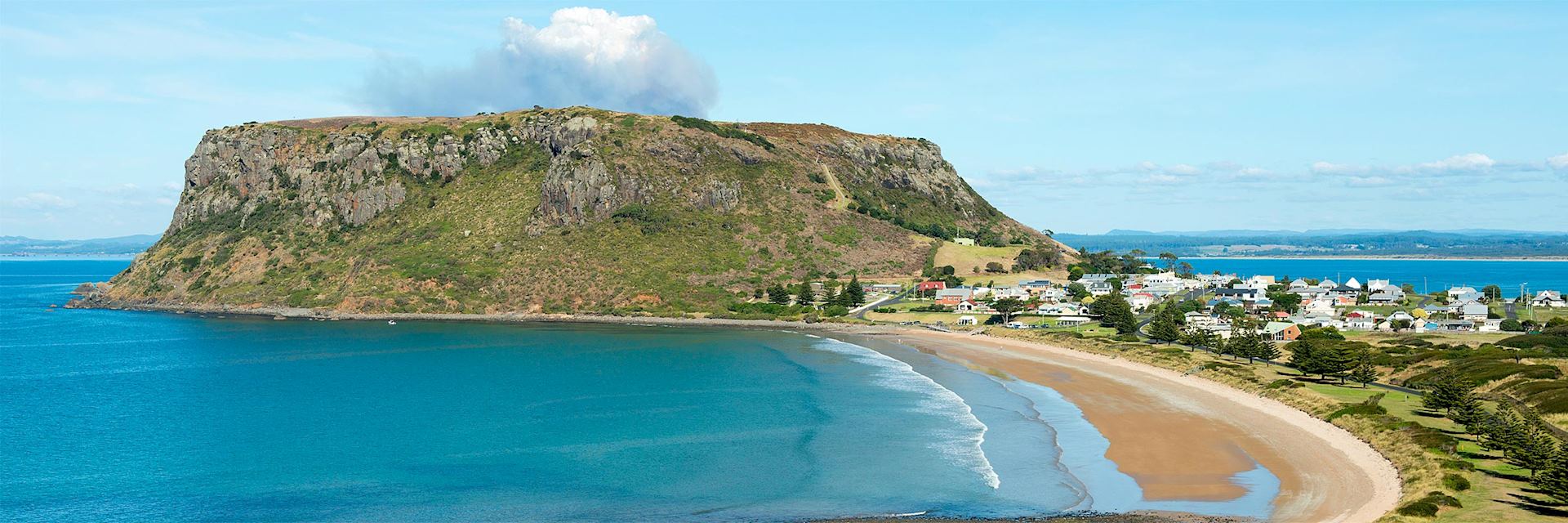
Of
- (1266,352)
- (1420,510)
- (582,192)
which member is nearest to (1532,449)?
(1420,510)

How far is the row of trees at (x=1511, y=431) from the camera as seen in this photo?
1638 inches

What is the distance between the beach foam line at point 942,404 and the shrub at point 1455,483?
716 inches

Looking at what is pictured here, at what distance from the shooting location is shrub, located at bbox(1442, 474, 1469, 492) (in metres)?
43.5

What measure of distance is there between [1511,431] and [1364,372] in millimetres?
28460

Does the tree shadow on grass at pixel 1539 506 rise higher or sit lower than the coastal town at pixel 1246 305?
lower

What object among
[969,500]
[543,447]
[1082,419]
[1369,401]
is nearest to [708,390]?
[543,447]

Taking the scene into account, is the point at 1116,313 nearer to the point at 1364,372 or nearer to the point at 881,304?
the point at 881,304

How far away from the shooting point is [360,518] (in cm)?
4400

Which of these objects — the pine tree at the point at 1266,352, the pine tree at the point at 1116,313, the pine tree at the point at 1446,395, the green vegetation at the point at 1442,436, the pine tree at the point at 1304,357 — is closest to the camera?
the green vegetation at the point at 1442,436

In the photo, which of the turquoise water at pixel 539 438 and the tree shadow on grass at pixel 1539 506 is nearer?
the tree shadow on grass at pixel 1539 506

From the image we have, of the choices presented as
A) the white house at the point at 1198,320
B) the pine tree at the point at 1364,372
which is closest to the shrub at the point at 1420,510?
the pine tree at the point at 1364,372

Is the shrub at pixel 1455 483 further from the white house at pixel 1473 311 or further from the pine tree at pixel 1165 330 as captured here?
the white house at pixel 1473 311

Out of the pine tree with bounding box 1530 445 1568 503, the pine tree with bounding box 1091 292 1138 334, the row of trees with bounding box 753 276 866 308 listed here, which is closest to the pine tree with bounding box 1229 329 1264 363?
the pine tree with bounding box 1091 292 1138 334

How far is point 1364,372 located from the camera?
76.7 m
